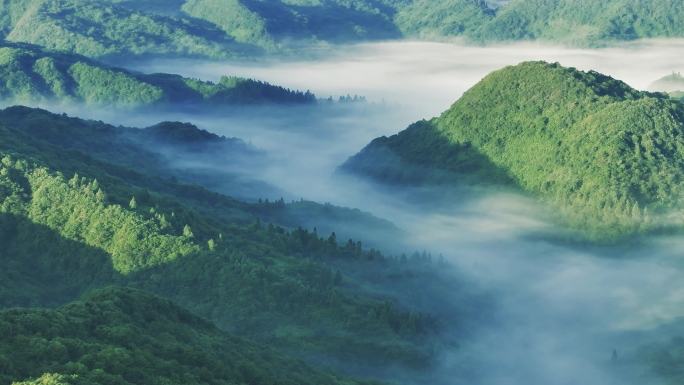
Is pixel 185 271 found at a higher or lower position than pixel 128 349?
lower

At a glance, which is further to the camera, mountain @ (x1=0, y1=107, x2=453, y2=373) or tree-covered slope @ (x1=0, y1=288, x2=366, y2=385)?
mountain @ (x1=0, y1=107, x2=453, y2=373)

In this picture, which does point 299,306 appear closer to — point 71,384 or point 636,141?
point 71,384

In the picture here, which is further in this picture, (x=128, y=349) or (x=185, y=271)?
(x=185, y=271)

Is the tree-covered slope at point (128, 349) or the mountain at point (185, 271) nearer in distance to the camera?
the tree-covered slope at point (128, 349)
